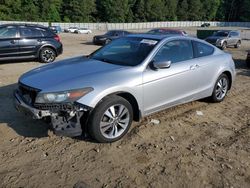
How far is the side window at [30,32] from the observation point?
36.9 feet

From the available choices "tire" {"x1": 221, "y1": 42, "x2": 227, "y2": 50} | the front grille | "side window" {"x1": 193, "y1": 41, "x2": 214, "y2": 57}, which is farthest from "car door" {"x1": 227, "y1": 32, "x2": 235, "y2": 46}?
the front grille

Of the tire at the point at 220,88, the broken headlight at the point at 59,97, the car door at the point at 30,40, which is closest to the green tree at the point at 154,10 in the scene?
the car door at the point at 30,40

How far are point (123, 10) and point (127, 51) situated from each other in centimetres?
8407

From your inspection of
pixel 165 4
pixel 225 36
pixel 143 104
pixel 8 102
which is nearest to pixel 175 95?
pixel 143 104

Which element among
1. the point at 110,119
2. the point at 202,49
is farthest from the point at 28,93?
the point at 202,49

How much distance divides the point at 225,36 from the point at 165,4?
8286cm

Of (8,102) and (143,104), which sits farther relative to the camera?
(8,102)

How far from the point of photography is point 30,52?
11.4m

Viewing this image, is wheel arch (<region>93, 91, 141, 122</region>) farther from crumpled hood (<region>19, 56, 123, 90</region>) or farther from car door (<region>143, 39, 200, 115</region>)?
crumpled hood (<region>19, 56, 123, 90</region>)

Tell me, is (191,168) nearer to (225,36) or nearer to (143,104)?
(143,104)

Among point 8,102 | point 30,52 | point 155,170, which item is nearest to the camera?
point 155,170

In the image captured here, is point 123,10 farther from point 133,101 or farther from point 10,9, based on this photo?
point 133,101

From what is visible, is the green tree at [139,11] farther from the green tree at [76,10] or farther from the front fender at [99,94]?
the front fender at [99,94]

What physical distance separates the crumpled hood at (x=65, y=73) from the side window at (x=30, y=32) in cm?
693
